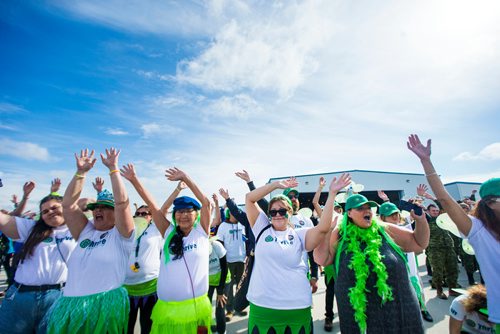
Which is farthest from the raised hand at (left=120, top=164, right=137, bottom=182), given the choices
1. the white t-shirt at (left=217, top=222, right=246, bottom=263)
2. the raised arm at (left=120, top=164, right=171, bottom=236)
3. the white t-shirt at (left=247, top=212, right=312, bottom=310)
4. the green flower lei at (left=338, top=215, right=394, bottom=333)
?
the white t-shirt at (left=217, top=222, right=246, bottom=263)

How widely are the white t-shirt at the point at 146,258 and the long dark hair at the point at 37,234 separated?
1.00 metres

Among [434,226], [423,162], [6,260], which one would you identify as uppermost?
[423,162]

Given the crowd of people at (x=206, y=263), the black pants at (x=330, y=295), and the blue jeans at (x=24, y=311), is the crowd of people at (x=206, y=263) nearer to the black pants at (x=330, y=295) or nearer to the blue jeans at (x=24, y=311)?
the blue jeans at (x=24, y=311)

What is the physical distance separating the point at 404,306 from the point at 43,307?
3.59 metres

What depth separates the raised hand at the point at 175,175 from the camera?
9.75 ft

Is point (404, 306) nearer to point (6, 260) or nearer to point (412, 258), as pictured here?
point (412, 258)

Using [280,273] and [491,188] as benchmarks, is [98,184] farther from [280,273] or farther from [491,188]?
[491,188]

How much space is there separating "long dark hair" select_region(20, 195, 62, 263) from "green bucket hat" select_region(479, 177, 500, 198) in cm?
449

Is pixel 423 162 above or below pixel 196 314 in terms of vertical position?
above

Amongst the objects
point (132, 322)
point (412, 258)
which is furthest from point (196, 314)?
point (412, 258)

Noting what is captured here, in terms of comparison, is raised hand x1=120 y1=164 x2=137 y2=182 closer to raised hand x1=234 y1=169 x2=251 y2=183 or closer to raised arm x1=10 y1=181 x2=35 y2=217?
raised hand x1=234 y1=169 x2=251 y2=183

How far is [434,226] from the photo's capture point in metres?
6.27

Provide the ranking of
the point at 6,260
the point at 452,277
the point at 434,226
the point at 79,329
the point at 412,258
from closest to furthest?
the point at 79,329
the point at 412,258
the point at 452,277
the point at 434,226
the point at 6,260

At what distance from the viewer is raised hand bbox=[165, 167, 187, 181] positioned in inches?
117
